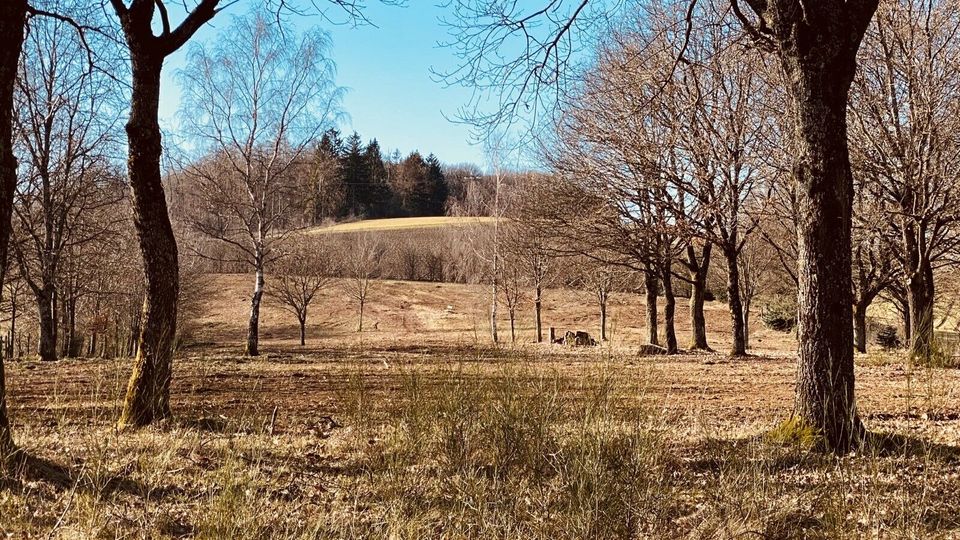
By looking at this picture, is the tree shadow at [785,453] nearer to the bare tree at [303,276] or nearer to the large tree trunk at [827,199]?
the large tree trunk at [827,199]

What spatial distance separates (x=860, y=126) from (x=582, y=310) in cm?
2666

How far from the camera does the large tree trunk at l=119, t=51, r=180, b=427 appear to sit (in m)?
5.36

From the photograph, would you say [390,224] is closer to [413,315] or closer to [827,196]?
[413,315]

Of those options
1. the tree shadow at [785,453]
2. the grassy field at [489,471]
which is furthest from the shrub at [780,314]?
the tree shadow at [785,453]

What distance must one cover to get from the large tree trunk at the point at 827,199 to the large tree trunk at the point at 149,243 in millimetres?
5429

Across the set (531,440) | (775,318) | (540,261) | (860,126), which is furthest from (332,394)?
(775,318)

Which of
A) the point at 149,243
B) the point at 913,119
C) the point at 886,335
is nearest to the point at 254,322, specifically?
the point at 149,243

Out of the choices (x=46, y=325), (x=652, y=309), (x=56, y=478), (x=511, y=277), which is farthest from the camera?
(x=511, y=277)

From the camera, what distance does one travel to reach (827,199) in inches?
174

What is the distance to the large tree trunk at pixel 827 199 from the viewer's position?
14.5 ft

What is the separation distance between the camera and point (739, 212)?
1395 centimetres

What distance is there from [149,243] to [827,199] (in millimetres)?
5740

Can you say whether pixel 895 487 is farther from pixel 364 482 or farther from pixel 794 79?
pixel 364 482

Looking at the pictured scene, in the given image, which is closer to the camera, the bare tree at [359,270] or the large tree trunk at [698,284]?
the large tree trunk at [698,284]
